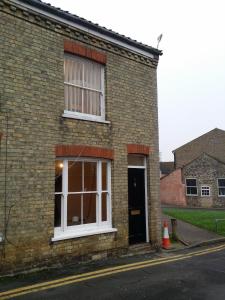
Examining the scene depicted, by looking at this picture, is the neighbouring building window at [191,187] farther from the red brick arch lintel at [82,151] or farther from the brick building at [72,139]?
the red brick arch lintel at [82,151]

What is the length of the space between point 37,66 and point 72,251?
16.0 feet

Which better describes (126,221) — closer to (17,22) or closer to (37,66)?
(37,66)

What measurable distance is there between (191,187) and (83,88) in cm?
3192

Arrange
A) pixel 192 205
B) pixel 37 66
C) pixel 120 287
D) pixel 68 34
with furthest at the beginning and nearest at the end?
pixel 192 205 → pixel 68 34 → pixel 37 66 → pixel 120 287

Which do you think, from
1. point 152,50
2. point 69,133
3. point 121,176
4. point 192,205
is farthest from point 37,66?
point 192,205

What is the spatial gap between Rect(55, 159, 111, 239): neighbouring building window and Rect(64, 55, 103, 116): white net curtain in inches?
62.7

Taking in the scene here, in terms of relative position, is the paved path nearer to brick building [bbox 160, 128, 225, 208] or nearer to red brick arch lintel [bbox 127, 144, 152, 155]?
red brick arch lintel [bbox 127, 144, 152, 155]

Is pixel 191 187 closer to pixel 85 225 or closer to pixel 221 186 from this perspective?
pixel 221 186

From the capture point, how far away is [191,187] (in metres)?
39.6

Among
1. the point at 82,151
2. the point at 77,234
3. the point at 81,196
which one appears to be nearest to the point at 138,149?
the point at 82,151

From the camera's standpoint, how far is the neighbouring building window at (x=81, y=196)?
900 centimetres

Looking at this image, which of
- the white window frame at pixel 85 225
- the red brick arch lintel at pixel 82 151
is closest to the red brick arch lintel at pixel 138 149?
the red brick arch lintel at pixel 82 151

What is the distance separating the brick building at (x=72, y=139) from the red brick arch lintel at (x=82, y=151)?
0.03 metres

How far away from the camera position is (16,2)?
8.31m
